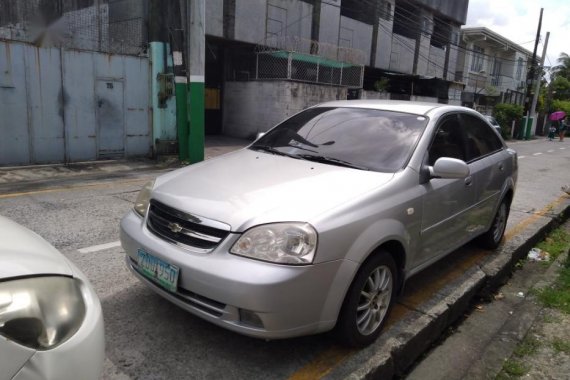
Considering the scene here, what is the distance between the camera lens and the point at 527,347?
135 inches

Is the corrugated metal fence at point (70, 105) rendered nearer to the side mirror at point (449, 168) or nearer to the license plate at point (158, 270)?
the license plate at point (158, 270)

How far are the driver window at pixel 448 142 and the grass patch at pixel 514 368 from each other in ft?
4.93

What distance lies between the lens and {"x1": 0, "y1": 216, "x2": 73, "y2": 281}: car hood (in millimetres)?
1561

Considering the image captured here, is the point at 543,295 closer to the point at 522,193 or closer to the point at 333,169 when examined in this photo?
the point at 333,169

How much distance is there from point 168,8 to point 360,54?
446 inches

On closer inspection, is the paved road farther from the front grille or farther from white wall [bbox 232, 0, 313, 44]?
white wall [bbox 232, 0, 313, 44]

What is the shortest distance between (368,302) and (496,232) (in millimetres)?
2784

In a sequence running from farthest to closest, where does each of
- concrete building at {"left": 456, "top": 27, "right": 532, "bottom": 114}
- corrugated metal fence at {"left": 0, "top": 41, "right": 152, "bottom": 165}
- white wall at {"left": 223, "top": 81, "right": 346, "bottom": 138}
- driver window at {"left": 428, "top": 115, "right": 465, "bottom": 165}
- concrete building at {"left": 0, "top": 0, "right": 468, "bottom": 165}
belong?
1. concrete building at {"left": 456, "top": 27, "right": 532, "bottom": 114}
2. white wall at {"left": 223, "top": 81, "right": 346, "bottom": 138}
3. concrete building at {"left": 0, "top": 0, "right": 468, "bottom": 165}
4. corrugated metal fence at {"left": 0, "top": 41, "right": 152, "bottom": 165}
5. driver window at {"left": 428, "top": 115, "right": 465, "bottom": 165}

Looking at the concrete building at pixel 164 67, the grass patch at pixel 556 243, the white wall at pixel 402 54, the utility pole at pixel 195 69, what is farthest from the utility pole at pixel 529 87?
the grass patch at pixel 556 243

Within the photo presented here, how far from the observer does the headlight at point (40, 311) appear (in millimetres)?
1399

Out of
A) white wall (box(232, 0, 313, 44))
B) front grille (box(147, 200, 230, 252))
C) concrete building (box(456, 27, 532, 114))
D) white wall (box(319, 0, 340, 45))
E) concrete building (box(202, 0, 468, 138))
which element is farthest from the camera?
concrete building (box(456, 27, 532, 114))

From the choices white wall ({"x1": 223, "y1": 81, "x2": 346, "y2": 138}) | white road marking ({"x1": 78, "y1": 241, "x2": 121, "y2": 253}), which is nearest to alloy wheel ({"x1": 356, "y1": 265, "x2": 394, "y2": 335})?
white road marking ({"x1": 78, "y1": 241, "x2": 121, "y2": 253})

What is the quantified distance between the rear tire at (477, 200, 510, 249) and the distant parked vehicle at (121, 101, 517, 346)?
3.17 ft

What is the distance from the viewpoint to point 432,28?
29078 mm
